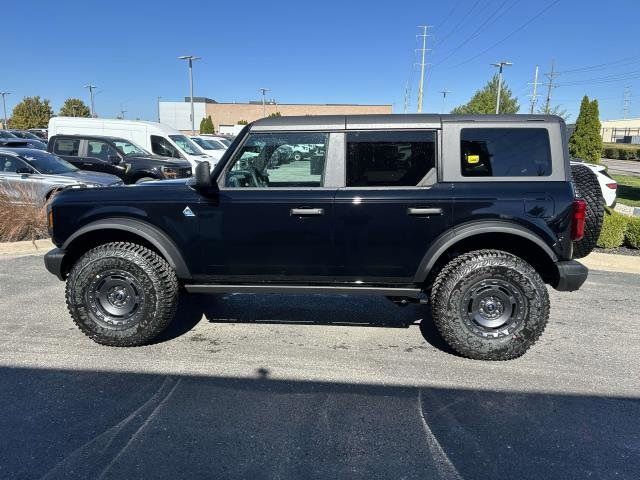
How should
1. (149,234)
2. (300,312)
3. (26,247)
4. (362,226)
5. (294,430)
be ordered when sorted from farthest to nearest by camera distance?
(26,247) < (300,312) < (149,234) < (362,226) < (294,430)

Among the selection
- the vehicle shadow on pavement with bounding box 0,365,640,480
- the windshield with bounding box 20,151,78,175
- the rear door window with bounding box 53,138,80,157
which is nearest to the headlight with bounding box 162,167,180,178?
the windshield with bounding box 20,151,78,175

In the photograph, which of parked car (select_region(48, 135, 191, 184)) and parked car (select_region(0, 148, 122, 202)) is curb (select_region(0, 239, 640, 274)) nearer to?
parked car (select_region(0, 148, 122, 202))

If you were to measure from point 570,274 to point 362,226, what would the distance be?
165 centimetres

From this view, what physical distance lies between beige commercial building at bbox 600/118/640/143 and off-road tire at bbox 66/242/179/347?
103 metres

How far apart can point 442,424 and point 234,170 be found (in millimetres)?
2478

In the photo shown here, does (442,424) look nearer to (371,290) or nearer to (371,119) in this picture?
(371,290)

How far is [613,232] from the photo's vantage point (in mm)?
→ 7340

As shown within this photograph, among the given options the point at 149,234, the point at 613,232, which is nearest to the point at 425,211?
the point at 149,234

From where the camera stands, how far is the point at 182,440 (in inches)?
109

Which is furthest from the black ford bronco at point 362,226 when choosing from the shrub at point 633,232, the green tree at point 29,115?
the green tree at point 29,115

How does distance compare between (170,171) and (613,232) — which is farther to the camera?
(170,171)

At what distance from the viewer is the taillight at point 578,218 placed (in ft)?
11.8

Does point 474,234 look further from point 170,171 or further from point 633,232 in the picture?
point 170,171

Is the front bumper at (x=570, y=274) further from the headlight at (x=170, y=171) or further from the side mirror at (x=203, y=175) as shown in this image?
the headlight at (x=170, y=171)
